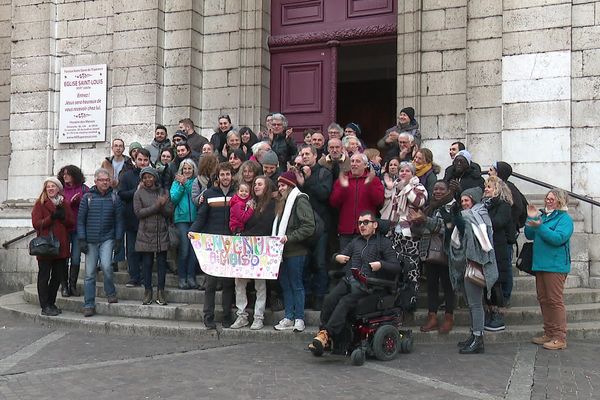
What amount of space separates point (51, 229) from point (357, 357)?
Answer: 4480 millimetres

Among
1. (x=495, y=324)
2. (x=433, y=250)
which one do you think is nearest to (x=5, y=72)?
(x=433, y=250)

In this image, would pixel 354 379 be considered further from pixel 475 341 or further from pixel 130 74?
pixel 130 74

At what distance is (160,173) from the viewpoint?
9453mm

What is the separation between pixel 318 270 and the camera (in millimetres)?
8078

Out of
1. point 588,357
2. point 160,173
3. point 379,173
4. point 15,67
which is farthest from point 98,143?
point 588,357

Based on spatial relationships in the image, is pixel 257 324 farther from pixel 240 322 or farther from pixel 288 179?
pixel 288 179

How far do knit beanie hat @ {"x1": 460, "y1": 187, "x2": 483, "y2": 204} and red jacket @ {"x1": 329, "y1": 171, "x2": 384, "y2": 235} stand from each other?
0.98 metres

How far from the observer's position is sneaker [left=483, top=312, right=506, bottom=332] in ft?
24.8

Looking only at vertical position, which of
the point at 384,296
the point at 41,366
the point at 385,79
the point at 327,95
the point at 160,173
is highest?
the point at 385,79

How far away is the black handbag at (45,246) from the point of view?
8.57 m

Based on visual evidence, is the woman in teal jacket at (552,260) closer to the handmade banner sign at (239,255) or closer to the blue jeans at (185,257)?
the handmade banner sign at (239,255)

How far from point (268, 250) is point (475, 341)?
2.36 m

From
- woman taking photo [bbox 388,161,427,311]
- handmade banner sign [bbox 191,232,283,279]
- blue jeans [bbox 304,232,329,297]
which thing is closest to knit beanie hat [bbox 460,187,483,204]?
woman taking photo [bbox 388,161,427,311]

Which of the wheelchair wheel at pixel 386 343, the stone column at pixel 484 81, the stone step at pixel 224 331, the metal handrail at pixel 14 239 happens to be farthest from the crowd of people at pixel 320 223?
the metal handrail at pixel 14 239
